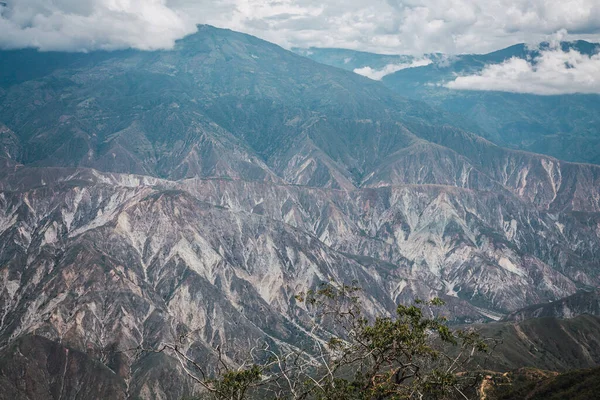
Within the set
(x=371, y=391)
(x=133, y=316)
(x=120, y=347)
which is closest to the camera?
(x=371, y=391)

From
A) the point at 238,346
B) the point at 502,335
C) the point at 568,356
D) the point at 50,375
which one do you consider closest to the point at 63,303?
the point at 50,375

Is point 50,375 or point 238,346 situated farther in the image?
point 238,346

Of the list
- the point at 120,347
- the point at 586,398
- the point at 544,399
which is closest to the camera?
the point at 586,398

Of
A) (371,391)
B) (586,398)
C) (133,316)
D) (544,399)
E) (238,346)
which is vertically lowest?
(238,346)

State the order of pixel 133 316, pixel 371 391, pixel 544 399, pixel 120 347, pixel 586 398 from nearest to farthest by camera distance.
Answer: pixel 371 391
pixel 586 398
pixel 544 399
pixel 120 347
pixel 133 316

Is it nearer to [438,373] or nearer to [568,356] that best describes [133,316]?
[568,356]

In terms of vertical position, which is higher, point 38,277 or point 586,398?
point 586,398

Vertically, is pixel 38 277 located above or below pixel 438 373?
below

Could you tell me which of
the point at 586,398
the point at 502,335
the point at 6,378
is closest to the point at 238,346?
the point at 6,378

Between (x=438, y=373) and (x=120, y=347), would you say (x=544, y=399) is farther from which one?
(x=120, y=347)
